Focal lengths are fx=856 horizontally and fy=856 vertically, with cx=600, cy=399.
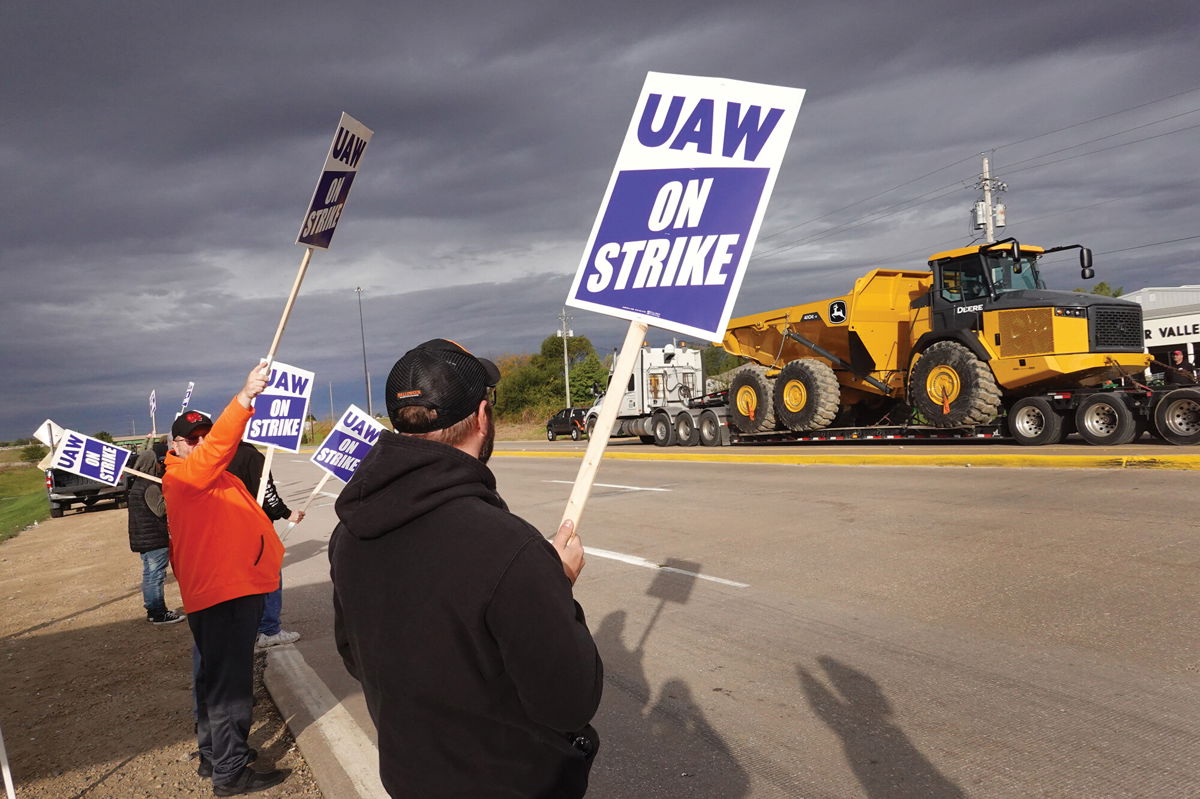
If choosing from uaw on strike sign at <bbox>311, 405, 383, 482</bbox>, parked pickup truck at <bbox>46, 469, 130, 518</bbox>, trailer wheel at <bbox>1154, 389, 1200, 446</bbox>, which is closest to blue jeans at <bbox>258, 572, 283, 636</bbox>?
uaw on strike sign at <bbox>311, 405, 383, 482</bbox>

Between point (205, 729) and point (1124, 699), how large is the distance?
4.44 meters

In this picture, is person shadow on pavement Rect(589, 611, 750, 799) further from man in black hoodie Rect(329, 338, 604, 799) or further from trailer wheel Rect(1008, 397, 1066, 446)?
trailer wheel Rect(1008, 397, 1066, 446)

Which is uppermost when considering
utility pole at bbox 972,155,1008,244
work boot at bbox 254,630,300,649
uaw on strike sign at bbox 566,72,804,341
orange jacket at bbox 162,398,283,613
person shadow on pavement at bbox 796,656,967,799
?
utility pole at bbox 972,155,1008,244

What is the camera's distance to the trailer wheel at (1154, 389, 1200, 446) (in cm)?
1416

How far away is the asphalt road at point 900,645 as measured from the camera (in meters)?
3.67

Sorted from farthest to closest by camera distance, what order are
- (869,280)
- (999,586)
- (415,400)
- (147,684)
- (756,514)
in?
(869,280) → (756,514) → (999,586) → (147,684) → (415,400)

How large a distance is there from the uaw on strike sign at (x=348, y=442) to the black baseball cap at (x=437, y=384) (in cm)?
556

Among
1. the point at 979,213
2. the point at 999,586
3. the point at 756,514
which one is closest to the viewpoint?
the point at 999,586

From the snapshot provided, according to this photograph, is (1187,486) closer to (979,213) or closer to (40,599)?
(40,599)

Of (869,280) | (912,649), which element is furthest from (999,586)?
(869,280)

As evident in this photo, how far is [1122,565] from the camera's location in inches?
262

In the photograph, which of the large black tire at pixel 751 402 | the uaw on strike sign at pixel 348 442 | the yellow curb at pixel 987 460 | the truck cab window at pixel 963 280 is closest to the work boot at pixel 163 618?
the uaw on strike sign at pixel 348 442

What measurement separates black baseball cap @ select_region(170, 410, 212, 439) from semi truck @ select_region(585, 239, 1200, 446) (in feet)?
40.4

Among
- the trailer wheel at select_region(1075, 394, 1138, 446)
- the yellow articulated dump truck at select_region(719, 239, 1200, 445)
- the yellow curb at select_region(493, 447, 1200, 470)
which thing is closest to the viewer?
the yellow curb at select_region(493, 447, 1200, 470)
